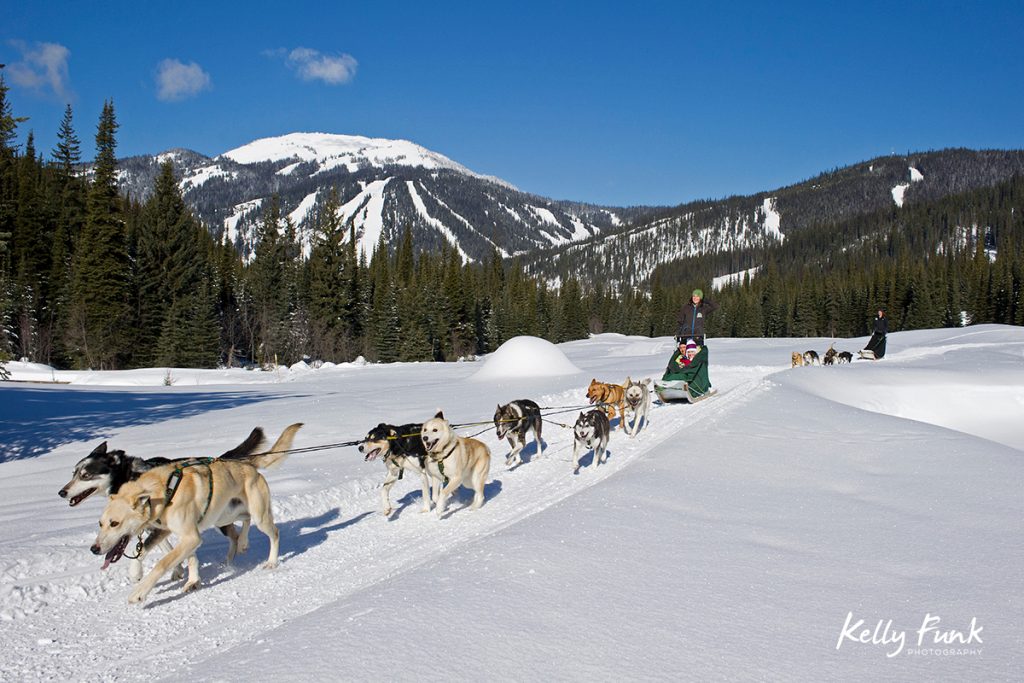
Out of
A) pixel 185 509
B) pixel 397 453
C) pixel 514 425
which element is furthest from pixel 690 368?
pixel 185 509

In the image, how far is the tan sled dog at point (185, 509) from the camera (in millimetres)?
4207

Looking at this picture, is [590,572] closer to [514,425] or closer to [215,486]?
[215,486]

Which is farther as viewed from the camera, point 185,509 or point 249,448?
point 249,448

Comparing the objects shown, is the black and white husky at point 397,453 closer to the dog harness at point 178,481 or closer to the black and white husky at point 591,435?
the dog harness at point 178,481

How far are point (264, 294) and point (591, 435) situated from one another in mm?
49484

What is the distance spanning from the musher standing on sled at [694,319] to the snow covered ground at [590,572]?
159 inches

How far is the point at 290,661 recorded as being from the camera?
299 centimetres

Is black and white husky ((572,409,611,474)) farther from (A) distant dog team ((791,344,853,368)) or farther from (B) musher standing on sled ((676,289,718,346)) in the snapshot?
(A) distant dog team ((791,344,853,368))

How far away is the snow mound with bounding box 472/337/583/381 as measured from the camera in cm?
1989

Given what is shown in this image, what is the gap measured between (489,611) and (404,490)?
15.0 ft

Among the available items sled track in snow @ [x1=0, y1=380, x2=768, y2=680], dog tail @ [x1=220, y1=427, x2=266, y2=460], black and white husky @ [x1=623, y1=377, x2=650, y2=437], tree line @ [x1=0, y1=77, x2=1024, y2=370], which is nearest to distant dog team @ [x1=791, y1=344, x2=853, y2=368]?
tree line @ [x1=0, y1=77, x2=1024, y2=370]

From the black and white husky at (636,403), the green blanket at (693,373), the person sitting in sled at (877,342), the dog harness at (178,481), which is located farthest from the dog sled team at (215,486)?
the person sitting in sled at (877,342)

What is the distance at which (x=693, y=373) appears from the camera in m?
13.7

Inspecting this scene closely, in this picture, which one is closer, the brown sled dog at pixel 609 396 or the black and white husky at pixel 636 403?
the brown sled dog at pixel 609 396
